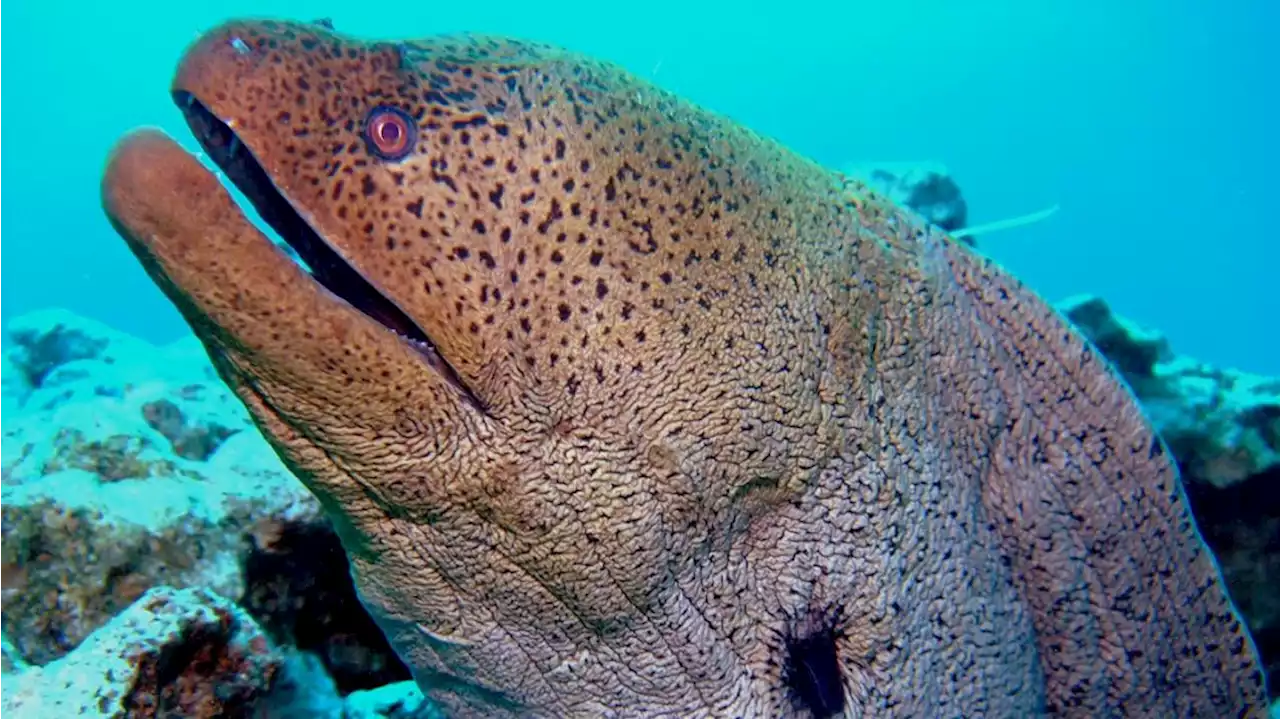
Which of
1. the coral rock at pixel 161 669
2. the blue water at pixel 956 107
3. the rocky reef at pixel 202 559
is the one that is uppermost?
the blue water at pixel 956 107

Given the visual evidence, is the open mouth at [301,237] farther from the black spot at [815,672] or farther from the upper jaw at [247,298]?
the black spot at [815,672]

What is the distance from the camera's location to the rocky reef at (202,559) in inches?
79.5

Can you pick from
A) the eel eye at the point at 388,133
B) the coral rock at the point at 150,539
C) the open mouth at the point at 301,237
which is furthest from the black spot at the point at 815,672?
the coral rock at the point at 150,539

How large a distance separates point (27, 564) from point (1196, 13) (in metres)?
159

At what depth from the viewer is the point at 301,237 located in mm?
1914

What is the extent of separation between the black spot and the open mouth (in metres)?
1.12

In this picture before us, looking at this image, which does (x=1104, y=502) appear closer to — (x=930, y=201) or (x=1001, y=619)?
(x=1001, y=619)

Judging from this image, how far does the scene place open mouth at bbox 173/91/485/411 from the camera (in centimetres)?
183

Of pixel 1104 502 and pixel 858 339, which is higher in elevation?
pixel 858 339

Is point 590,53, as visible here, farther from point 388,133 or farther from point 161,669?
point 161,669

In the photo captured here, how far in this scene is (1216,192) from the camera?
434 ft

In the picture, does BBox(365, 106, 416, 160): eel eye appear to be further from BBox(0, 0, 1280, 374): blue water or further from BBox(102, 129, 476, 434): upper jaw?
BBox(0, 0, 1280, 374): blue water

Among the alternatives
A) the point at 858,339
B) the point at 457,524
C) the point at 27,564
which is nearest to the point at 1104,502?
the point at 858,339

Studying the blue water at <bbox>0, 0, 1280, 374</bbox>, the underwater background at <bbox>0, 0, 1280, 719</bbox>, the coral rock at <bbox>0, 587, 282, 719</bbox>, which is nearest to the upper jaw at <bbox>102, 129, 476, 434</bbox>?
the underwater background at <bbox>0, 0, 1280, 719</bbox>
